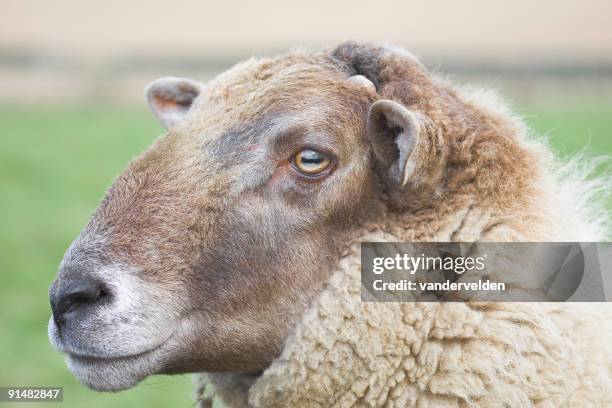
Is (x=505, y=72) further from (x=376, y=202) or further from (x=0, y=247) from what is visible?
(x=376, y=202)

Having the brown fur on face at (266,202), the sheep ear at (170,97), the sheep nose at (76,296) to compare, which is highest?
the sheep ear at (170,97)

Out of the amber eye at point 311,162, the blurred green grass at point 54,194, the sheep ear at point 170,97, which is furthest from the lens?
the blurred green grass at point 54,194

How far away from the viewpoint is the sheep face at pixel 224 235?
10.7 ft

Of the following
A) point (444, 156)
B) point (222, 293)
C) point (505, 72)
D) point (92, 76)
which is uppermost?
point (505, 72)

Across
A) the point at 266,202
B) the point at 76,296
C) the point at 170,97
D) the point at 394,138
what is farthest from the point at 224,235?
the point at 170,97

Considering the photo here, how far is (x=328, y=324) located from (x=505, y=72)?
30551mm

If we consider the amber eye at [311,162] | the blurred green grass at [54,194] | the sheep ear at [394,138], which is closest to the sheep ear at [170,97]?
the amber eye at [311,162]

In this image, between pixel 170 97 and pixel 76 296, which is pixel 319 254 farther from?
pixel 170 97

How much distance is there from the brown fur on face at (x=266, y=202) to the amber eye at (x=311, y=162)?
3cm

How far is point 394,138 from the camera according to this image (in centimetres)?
349

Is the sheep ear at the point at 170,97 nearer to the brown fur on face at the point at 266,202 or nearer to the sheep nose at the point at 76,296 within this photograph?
the brown fur on face at the point at 266,202

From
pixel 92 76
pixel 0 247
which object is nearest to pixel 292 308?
pixel 0 247

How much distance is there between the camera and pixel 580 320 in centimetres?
340

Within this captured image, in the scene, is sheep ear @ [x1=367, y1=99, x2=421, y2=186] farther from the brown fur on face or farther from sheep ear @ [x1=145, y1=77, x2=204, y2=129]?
sheep ear @ [x1=145, y1=77, x2=204, y2=129]
